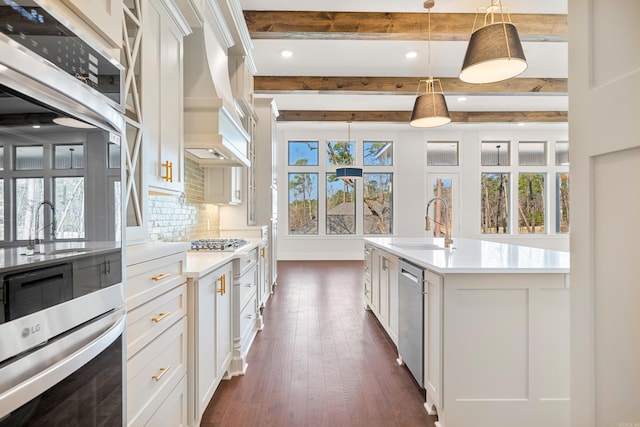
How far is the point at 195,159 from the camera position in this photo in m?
3.16

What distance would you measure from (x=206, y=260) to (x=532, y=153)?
9453 millimetres

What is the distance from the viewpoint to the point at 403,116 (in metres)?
7.36

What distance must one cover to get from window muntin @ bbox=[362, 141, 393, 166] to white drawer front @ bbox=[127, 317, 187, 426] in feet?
25.4

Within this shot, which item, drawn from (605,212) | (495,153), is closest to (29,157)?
(605,212)

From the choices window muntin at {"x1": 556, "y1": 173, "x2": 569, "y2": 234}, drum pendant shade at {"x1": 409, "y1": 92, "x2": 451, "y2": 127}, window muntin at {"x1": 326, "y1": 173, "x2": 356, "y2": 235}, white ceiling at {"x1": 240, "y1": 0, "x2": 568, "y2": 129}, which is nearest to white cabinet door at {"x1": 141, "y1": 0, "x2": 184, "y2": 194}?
white ceiling at {"x1": 240, "y1": 0, "x2": 568, "y2": 129}

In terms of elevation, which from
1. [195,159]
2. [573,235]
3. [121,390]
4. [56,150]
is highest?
[195,159]

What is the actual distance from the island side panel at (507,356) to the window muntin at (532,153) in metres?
8.31

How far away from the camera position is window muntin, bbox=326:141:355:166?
891 cm

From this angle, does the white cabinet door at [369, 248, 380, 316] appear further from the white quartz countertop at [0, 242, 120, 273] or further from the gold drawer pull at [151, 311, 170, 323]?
the white quartz countertop at [0, 242, 120, 273]

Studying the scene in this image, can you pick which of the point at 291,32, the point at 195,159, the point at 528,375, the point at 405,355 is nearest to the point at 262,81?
the point at 291,32

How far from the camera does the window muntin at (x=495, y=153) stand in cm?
893

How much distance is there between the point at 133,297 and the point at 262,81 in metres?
4.78

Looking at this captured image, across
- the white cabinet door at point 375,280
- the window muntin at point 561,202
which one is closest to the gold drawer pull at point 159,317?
the white cabinet door at point 375,280

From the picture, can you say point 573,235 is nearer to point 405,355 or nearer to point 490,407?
point 490,407
